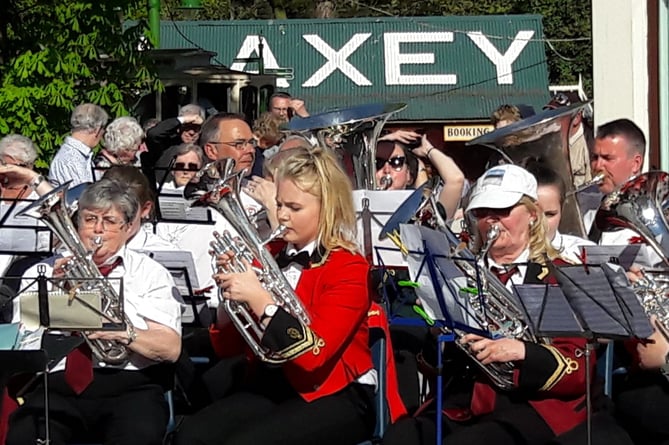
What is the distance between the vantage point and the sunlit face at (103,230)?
5.15 meters

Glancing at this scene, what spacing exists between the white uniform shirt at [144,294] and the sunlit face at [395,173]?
176cm

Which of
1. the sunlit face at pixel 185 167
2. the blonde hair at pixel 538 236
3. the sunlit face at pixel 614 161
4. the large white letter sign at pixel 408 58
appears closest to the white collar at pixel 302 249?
the blonde hair at pixel 538 236

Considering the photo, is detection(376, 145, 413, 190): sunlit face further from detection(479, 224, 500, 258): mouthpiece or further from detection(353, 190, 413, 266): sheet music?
detection(479, 224, 500, 258): mouthpiece

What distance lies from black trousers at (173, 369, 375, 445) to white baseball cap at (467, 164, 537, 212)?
809 millimetres

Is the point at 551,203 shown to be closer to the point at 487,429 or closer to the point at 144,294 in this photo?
the point at 487,429

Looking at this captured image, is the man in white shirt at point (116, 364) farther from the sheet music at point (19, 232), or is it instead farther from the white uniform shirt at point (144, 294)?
the sheet music at point (19, 232)

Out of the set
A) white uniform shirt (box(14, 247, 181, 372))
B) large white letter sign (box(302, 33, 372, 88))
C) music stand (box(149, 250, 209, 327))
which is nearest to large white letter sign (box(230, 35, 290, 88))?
large white letter sign (box(302, 33, 372, 88))

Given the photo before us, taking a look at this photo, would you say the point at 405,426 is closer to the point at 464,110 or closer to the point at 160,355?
the point at 160,355

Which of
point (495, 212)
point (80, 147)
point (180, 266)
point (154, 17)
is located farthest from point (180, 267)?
point (154, 17)

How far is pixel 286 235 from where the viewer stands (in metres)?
4.79

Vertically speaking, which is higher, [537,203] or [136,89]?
[136,89]

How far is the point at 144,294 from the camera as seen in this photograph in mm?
5027

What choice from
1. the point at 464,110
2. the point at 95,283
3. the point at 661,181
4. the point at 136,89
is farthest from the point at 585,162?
the point at 464,110

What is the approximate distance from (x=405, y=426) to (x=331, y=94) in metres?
19.0
